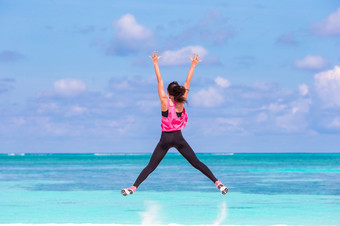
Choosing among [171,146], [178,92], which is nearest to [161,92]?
[178,92]

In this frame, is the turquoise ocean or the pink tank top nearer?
the pink tank top

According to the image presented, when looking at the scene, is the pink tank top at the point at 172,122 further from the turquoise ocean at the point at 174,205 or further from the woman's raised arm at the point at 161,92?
the turquoise ocean at the point at 174,205

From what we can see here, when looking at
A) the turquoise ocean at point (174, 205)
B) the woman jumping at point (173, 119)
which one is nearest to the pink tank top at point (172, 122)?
the woman jumping at point (173, 119)

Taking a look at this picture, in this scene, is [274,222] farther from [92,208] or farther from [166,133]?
[166,133]

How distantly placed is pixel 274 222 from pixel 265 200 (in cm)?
870

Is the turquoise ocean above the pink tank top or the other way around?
above

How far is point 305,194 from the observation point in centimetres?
3503

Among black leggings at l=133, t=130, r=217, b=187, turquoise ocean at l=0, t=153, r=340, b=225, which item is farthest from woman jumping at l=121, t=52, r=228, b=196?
turquoise ocean at l=0, t=153, r=340, b=225

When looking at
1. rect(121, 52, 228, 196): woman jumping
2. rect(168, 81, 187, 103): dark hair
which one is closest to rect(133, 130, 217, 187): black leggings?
rect(121, 52, 228, 196): woman jumping

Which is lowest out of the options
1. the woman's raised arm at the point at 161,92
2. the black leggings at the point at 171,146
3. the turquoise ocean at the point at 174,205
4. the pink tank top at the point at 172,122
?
the black leggings at the point at 171,146

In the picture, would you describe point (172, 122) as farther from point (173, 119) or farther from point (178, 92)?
point (178, 92)

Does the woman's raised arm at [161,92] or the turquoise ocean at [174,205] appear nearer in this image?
the woman's raised arm at [161,92]

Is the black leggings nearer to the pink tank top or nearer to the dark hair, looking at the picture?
the pink tank top

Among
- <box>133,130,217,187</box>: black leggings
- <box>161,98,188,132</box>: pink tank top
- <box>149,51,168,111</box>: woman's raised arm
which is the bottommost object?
<box>133,130,217,187</box>: black leggings
